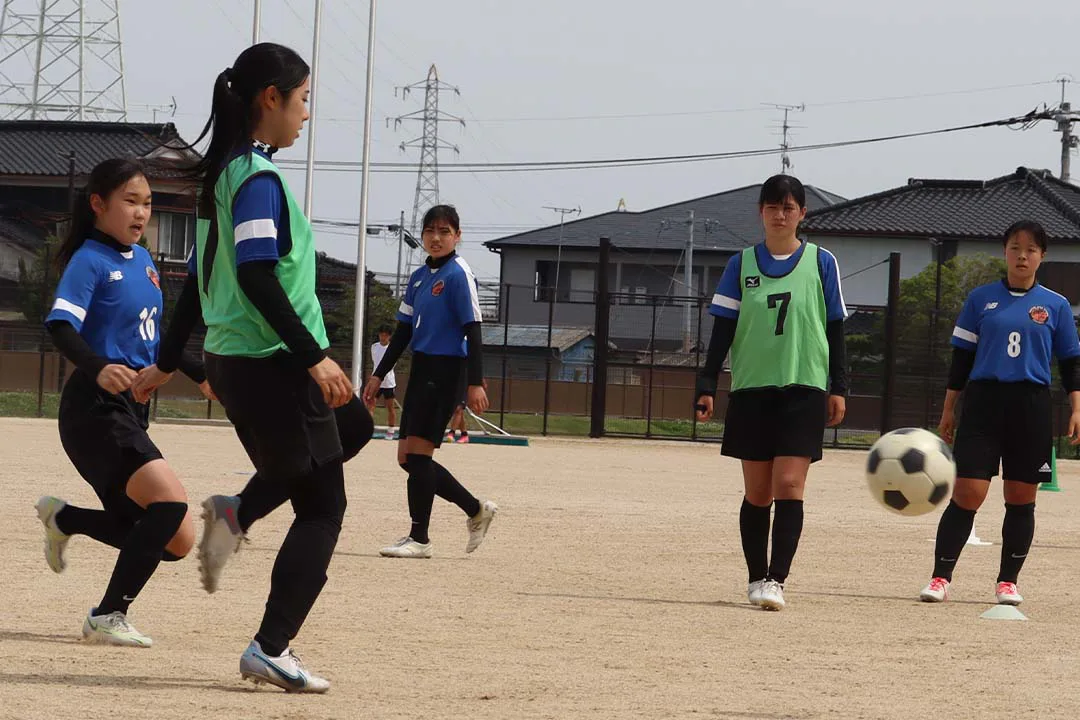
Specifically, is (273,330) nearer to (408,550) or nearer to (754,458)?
(754,458)

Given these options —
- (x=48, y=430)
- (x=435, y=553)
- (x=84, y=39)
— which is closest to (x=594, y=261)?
(x=84, y=39)

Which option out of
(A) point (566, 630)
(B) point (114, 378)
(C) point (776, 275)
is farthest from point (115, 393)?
(C) point (776, 275)

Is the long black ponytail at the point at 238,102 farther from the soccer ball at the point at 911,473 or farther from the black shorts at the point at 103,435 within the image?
the soccer ball at the point at 911,473

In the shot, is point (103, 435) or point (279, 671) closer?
point (279, 671)

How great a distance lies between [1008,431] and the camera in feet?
22.6

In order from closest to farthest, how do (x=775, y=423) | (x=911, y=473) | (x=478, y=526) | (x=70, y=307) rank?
(x=70, y=307) → (x=911, y=473) → (x=775, y=423) → (x=478, y=526)

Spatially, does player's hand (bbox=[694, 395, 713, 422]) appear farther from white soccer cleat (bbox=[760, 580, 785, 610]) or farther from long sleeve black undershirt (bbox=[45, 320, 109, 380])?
long sleeve black undershirt (bbox=[45, 320, 109, 380])

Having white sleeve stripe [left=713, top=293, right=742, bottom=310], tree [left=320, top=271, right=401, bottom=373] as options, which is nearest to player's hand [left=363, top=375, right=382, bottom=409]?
white sleeve stripe [left=713, top=293, right=742, bottom=310]

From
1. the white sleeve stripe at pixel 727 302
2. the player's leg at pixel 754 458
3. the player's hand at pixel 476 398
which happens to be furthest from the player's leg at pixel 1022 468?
the player's hand at pixel 476 398

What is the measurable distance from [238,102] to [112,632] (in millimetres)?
1765

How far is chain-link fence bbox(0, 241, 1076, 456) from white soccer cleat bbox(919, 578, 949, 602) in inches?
698

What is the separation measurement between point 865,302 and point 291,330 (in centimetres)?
4382

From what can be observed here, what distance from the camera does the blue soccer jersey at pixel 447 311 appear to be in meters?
8.02

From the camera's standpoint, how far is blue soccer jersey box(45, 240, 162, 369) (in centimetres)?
496
